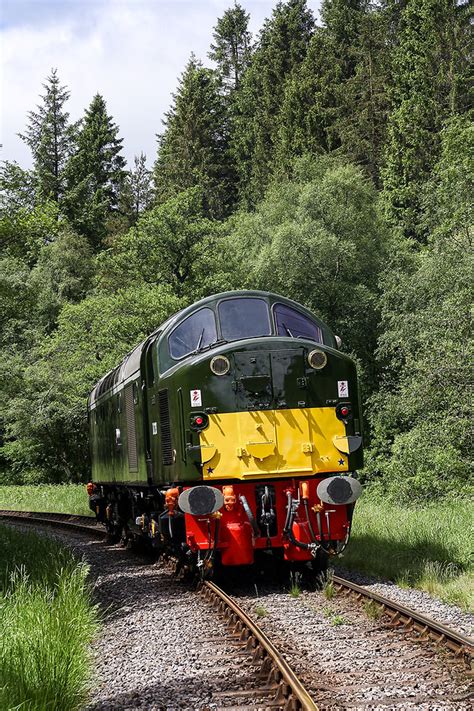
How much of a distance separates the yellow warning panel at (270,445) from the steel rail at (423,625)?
59.5 inches

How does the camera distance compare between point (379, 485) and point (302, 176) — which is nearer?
point (379, 485)

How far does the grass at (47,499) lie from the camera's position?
97.5 ft

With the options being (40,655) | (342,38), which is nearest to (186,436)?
(40,655)

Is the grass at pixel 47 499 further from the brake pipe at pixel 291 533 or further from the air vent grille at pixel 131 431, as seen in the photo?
the brake pipe at pixel 291 533

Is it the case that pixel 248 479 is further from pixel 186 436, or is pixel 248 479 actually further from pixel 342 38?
pixel 342 38

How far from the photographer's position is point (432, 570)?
10.0 meters

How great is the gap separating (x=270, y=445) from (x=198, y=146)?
173 ft

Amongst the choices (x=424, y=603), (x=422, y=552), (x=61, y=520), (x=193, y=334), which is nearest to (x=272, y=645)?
(x=424, y=603)

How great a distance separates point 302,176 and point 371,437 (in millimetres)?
16232

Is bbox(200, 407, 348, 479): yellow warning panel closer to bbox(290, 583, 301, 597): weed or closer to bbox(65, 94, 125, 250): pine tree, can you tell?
bbox(290, 583, 301, 597): weed

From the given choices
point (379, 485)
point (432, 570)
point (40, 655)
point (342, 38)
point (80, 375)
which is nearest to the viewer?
point (40, 655)

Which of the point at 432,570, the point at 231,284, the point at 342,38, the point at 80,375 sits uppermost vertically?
the point at 342,38

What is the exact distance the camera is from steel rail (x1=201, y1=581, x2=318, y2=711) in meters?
5.71

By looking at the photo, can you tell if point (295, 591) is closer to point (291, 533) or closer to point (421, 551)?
point (291, 533)
